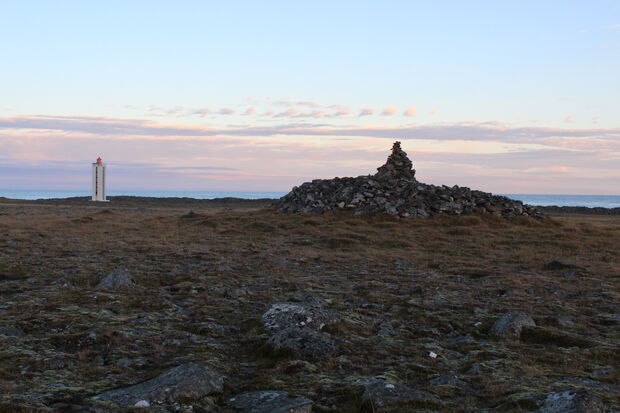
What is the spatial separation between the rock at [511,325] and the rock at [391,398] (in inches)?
120

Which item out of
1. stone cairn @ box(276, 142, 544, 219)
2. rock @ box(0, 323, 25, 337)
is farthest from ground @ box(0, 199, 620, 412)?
stone cairn @ box(276, 142, 544, 219)

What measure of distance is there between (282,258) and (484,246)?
866cm

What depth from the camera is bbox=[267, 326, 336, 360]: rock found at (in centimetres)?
668

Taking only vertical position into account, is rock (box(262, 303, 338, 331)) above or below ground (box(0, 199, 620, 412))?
above

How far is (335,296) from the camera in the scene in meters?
10.7

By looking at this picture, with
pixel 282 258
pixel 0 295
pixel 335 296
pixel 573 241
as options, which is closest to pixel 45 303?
pixel 0 295

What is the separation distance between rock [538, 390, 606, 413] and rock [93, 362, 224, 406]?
3.42 metres

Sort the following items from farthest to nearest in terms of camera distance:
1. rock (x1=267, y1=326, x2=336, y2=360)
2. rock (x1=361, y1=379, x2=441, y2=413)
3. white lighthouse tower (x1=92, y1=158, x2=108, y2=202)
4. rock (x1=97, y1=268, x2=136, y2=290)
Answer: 1. white lighthouse tower (x1=92, y1=158, x2=108, y2=202)
2. rock (x1=97, y1=268, x2=136, y2=290)
3. rock (x1=267, y1=326, x2=336, y2=360)
4. rock (x1=361, y1=379, x2=441, y2=413)

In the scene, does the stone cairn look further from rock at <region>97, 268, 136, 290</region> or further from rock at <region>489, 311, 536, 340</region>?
rock at <region>489, 311, 536, 340</region>

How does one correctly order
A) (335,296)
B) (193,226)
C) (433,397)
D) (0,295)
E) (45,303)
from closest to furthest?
(433,397)
(45,303)
(0,295)
(335,296)
(193,226)

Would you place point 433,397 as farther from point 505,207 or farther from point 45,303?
point 505,207

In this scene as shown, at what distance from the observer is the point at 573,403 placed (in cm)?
481

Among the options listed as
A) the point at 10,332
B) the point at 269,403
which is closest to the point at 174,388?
the point at 269,403

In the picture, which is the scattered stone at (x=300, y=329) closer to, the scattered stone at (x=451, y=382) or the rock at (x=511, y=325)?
the scattered stone at (x=451, y=382)
